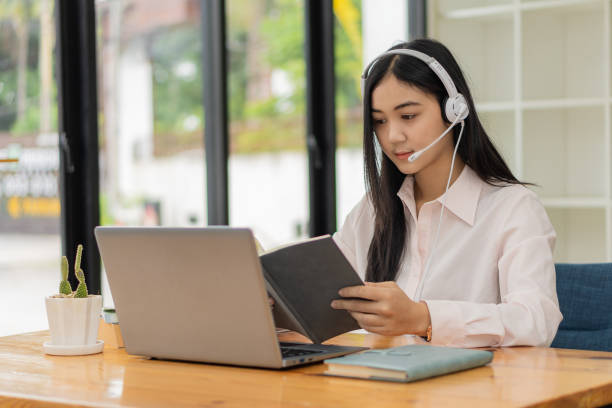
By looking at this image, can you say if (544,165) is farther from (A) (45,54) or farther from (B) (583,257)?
(A) (45,54)

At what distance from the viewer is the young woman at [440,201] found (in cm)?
180

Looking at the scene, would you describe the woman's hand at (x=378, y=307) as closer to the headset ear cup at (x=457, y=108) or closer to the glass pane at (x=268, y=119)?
the headset ear cup at (x=457, y=108)

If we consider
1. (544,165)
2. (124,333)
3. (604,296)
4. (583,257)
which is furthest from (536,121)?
(124,333)

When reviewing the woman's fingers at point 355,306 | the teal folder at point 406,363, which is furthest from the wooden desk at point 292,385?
the woman's fingers at point 355,306

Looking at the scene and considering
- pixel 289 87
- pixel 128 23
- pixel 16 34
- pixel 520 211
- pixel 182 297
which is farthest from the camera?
pixel 289 87

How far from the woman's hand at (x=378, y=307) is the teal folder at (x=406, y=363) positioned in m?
0.10

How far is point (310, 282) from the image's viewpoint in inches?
55.1

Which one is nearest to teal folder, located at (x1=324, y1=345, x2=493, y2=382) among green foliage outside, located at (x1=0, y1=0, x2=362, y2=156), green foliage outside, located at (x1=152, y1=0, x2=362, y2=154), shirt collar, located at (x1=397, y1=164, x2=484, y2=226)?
shirt collar, located at (x1=397, y1=164, x2=484, y2=226)

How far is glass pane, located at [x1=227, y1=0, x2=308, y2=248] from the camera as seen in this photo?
11.3 feet

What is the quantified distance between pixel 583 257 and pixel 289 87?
61.2 inches

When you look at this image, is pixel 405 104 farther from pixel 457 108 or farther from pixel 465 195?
pixel 465 195

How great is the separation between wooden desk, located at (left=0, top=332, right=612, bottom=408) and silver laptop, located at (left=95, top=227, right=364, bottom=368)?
31mm

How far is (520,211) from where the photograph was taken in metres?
1.83

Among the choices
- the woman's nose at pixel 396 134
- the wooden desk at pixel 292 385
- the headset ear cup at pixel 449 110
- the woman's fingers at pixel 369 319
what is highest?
the headset ear cup at pixel 449 110
